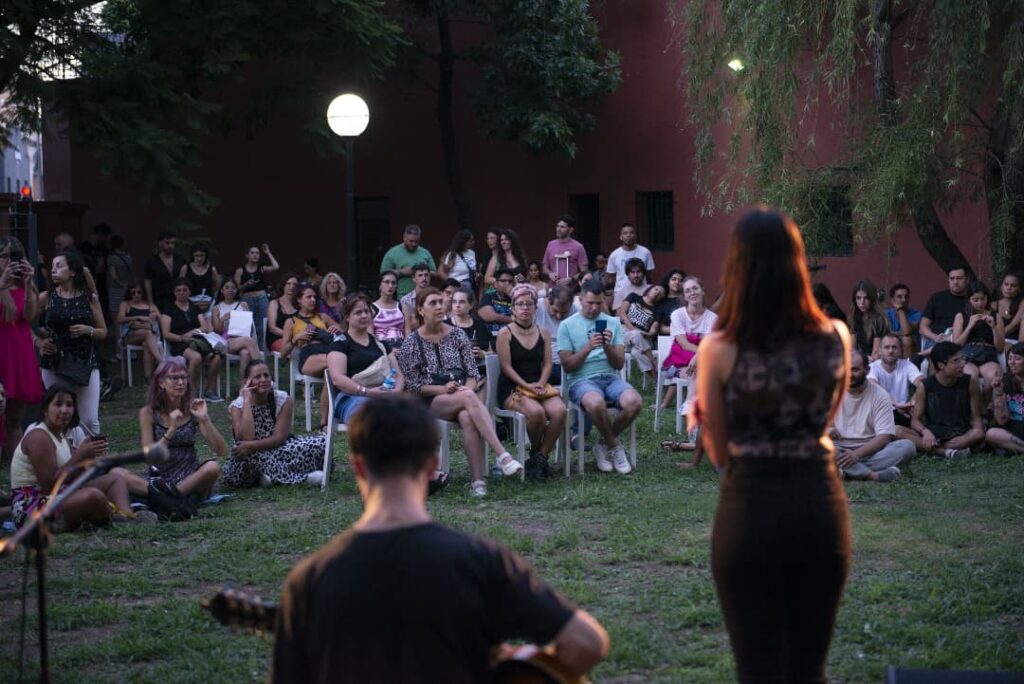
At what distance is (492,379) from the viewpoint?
383 inches

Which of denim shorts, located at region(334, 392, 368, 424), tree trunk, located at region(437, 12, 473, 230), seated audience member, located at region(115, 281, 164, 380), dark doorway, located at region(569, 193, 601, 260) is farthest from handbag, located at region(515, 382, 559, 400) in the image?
dark doorway, located at region(569, 193, 601, 260)

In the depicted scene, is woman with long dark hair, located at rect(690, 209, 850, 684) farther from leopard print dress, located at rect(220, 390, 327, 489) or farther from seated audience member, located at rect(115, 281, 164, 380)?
seated audience member, located at rect(115, 281, 164, 380)

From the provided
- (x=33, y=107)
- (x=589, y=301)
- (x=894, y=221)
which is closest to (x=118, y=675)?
(x=589, y=301)

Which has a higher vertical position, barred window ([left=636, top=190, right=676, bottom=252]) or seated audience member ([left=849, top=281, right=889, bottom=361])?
barred window ([left=636, top=190, right=676, bottom=252])

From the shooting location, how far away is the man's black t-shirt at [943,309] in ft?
40.9

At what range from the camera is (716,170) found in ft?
57.8

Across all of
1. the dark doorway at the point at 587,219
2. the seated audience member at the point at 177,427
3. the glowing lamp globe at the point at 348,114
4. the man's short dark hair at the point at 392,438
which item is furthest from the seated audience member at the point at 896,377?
the dark doorway at the point at 587,219

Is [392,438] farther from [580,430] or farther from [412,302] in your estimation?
[412,302]

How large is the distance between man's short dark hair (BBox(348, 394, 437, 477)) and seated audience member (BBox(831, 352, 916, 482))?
22.6 feet

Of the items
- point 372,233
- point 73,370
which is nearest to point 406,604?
point 73,370

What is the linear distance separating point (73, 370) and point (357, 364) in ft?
7.07

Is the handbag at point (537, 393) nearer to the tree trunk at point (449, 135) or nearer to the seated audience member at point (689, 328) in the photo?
the seated audience member at point (689, 328)

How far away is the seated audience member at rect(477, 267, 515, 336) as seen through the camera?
12312 millimetres

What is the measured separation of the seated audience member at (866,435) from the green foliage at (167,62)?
336 inches
